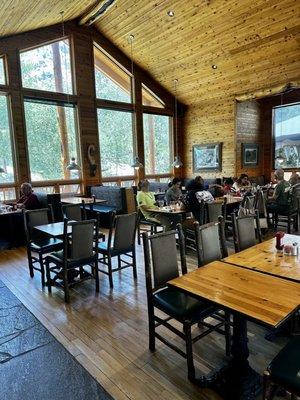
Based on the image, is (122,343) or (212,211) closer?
(122,343)

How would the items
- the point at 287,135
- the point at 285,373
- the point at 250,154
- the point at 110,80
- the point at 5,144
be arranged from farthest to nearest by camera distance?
the point at 250,154 < the point at 287,135 < the point at 110,80 < the point at 5,144 < the point at 285,373

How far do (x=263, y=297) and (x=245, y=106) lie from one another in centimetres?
930

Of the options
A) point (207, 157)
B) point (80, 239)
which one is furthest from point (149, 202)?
point (207, 157)

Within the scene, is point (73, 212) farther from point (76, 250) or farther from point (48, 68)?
point (48, 68)

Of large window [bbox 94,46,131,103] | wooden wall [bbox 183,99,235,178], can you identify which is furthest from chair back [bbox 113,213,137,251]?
wooden wall [bbox 183,99,235,178]

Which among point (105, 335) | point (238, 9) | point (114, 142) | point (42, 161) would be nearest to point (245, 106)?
point (238, 9)

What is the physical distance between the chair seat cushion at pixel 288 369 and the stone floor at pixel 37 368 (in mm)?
1063

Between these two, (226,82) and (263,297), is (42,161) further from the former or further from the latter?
(263,297)

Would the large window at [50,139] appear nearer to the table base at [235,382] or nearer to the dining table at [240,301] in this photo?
the dining table at [240,301]

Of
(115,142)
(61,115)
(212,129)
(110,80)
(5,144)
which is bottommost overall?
(5,144)

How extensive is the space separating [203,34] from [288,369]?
25.2ft

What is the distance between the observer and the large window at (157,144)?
9.84m

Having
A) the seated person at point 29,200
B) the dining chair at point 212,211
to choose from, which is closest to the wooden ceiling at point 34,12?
the seated person at point 29,200

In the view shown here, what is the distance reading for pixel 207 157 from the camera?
10102mm
